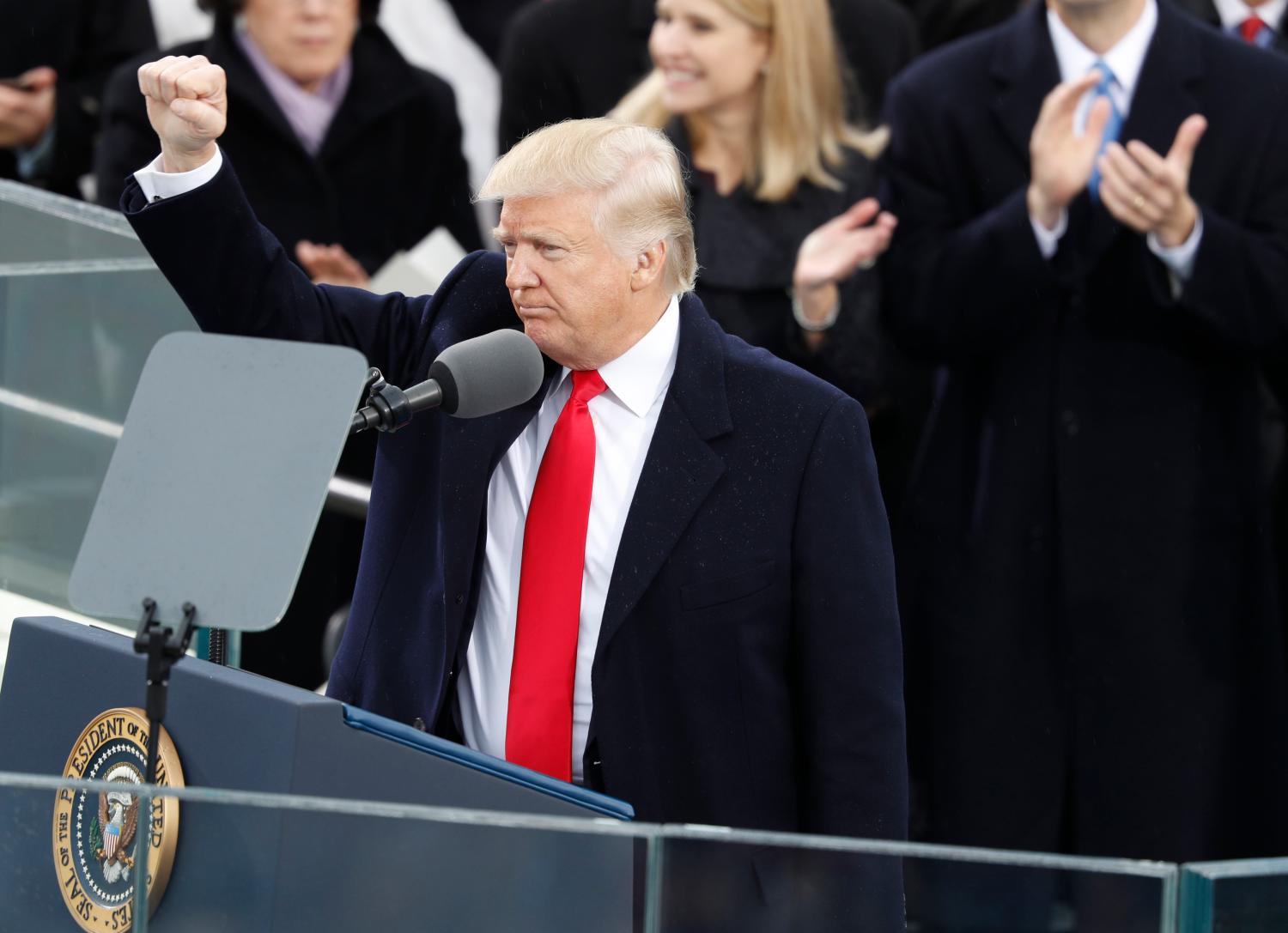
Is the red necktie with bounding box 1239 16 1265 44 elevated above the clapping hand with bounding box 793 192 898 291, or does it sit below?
above

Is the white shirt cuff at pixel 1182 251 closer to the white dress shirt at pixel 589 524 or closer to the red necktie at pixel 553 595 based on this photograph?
the white dress shirt at pixel 589 524

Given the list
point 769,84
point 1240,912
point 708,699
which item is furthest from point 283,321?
point 769,84

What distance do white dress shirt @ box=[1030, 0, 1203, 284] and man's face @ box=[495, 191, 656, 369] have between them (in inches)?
56.3

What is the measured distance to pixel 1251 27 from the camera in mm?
4410

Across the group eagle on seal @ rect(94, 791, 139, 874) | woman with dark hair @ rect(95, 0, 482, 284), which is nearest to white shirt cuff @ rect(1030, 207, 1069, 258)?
woman with dark hair @ rect(95, 0, 482, 284)

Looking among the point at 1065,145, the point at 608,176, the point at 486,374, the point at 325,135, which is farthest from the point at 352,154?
the point at 486,374

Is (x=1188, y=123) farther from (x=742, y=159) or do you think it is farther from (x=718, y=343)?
(x=718, y=343)

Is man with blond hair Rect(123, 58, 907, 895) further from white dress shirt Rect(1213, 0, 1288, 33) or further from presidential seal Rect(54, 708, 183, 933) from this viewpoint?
white dress shirt Rect(1213, 0, 1288, 33)

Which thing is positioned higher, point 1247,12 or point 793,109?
point 1247,12

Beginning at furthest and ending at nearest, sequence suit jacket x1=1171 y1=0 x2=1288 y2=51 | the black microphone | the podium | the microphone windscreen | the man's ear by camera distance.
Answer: suit jacket x1=1171 y1=0 x2=1288 y2=51, the man's ear, the microphone windscreen, the black microphone, the podium

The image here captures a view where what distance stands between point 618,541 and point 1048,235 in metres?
1.55

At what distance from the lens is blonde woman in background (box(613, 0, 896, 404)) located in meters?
Answer: 4.03

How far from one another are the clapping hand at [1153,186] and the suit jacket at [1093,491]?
9cm

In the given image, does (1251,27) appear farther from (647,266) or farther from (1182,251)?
(647,266)
